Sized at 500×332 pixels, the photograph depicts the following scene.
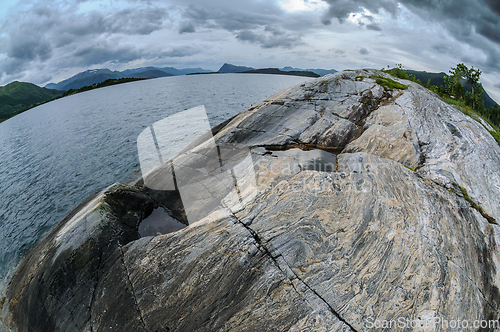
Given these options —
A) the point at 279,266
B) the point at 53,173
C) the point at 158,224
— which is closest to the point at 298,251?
the point at 279,266

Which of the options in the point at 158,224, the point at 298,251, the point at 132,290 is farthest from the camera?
the point at 158,224

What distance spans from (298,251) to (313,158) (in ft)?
19.8

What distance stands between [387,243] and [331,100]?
488 inches

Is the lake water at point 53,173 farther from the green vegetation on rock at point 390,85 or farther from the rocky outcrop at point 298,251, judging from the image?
the green vegetation on rock at point 390,85

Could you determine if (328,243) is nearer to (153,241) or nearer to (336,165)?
(336,165)

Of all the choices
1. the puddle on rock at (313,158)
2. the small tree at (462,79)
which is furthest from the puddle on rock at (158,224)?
the small tree at (462,79)

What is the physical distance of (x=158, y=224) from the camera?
11344mm

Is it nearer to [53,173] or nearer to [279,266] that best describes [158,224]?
[279,266]

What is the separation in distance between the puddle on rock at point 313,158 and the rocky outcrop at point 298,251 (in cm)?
20

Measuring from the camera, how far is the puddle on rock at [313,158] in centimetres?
1081

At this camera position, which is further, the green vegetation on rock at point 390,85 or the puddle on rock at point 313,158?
the green vegetation on rock at point 390,85

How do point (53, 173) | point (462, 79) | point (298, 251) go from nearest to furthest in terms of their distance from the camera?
1. point (298, 251)
2. point (53, 173)
3. point (462, 79)

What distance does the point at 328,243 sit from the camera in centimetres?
749

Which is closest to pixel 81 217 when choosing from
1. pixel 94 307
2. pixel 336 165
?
pixel 94 307
